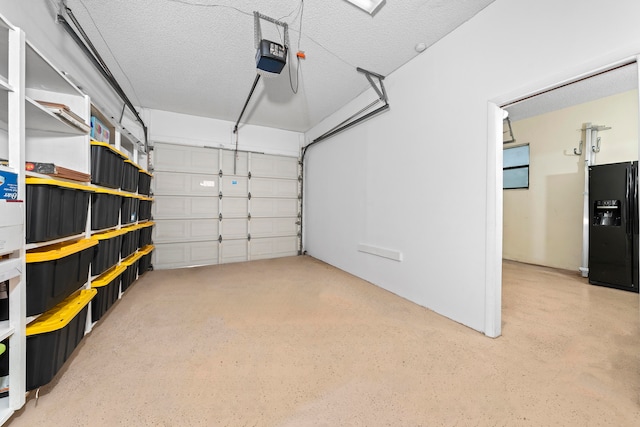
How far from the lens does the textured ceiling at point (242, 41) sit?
2.07 metres

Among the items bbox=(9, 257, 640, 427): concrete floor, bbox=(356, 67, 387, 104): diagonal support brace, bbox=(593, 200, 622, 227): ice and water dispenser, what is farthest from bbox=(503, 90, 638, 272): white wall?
bbox=(356, 67, 387, 104): diagonal support brace

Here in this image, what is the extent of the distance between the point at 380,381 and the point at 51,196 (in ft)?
7.43

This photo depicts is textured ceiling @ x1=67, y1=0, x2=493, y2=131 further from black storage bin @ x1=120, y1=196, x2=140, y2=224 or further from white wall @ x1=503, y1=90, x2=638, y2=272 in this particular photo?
white wall @ x1=503, y1=90, x2=638, y2=272

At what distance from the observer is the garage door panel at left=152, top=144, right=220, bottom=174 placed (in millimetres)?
4320

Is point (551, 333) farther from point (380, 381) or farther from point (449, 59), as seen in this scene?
point (449, 59)

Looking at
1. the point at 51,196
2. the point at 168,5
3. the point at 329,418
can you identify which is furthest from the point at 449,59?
the point at 51,196

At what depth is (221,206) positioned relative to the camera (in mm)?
4785

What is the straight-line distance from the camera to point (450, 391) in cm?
140

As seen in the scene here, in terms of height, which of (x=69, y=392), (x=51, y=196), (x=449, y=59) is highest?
(x=449, y=59)

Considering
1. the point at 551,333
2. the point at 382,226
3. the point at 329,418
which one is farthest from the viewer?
the point at 382,226

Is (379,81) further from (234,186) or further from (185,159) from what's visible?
(185,159)

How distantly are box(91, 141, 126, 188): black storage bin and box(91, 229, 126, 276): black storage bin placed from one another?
475 millimetres

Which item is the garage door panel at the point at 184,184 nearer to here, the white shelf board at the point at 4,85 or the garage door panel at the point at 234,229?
the garage door panel at the point at 234,229

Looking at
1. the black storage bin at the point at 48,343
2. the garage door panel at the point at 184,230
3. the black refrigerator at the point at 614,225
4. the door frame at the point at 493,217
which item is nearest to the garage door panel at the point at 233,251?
the garage door panel at the point at 184,230
